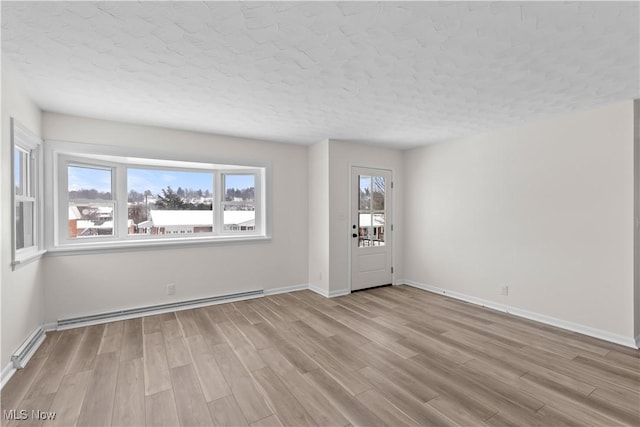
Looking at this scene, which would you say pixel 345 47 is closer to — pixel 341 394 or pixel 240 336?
pixel 341 394

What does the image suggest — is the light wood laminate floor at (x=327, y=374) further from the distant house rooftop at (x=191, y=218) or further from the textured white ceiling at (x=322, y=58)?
the textured white ceiling at (x=322, y=58)

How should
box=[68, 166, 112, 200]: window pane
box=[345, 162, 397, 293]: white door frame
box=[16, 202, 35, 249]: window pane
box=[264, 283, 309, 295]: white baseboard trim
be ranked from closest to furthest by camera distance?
box=[16, 202, 35, 249]: window pane, box=[68, 166, 112, 200]: window pane, box=[264, 283, 309, 295]: white baseboard trim, box=[345, 162, 397, 293]: white door frame

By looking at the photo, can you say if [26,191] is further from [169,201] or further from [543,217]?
[543,217]

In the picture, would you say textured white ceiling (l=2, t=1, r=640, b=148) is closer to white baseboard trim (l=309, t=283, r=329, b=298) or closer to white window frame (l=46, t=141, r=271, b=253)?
white window frame (l=46, t=141, r=271, b=253)

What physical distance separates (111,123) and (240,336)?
301cm

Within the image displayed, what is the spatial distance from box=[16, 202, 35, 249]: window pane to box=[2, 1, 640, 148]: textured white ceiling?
1.08m

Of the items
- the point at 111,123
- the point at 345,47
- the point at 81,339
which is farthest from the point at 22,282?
the point at 345,47

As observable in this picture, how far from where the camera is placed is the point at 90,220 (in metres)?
3.69

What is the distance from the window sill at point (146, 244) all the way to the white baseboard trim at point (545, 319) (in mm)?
3037

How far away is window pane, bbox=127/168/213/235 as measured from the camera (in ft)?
13.2

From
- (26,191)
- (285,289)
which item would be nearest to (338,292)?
(285,289)

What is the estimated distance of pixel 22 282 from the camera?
2.67 m

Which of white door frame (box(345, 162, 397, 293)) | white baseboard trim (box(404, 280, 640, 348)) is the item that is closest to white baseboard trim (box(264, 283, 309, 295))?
white door frame (box(345, 162, 397, 293))

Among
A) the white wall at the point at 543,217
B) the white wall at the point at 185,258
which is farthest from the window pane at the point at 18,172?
the white wall at the point at 543,217
